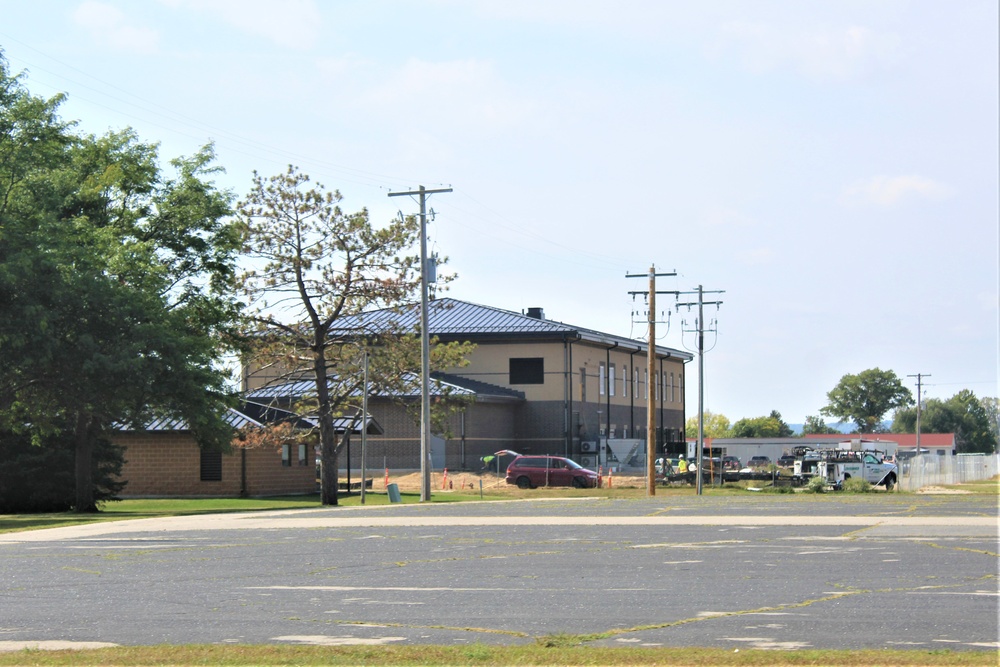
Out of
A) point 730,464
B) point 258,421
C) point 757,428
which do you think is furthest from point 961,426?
point 258,421

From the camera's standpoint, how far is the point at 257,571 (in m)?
17.2

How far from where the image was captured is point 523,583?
50.1 feet

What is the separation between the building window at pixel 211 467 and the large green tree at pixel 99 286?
6.79 metres

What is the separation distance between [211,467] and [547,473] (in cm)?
1488

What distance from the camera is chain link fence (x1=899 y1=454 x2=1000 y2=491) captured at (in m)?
55.1

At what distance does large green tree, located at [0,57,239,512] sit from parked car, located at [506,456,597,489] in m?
18.0

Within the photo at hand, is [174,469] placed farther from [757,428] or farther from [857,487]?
[757,428]

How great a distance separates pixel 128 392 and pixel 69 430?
9403 mm

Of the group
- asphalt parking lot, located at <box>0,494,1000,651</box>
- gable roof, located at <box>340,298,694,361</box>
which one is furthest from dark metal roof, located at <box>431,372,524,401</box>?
asphalt parking lot, located at <box>0,494,1000,651</box>

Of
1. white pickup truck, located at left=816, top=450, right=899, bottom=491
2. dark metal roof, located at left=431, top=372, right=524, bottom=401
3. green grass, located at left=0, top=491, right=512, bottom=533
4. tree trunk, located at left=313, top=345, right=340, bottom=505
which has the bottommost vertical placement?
green grass, located at left=0, top=491, right=512, bottom=533

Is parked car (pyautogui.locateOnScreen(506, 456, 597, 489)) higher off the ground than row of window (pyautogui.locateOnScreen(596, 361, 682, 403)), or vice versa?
row of window (pyautogui.locateOnScreen(596, 361, 682, 403))

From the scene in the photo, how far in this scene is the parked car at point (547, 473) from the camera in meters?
58.2

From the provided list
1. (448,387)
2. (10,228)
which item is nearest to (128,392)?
(10,228)

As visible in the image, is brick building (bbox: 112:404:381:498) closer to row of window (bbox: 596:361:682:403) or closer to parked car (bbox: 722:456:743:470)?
row of window (bbox: 596:361:682:403)
